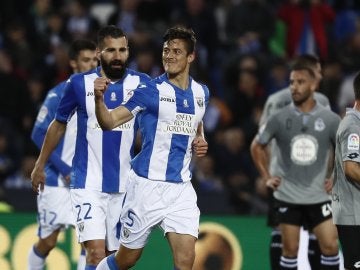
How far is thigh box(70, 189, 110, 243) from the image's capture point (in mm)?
9047

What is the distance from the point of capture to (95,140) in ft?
30.2

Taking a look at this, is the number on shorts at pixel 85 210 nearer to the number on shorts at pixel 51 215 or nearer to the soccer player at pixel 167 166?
the soccer player at pixel 167 166

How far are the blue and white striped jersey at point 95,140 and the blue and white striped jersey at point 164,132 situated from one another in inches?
24.4

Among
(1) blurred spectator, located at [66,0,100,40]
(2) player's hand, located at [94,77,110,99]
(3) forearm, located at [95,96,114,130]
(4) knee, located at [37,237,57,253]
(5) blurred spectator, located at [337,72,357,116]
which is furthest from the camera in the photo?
(1) blurred spectator, located at [66,0,100,40]

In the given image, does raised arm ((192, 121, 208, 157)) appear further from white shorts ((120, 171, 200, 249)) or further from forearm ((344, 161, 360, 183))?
forearm ((344, 161, 360, 183))

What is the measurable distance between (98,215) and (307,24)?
7485 millimetres

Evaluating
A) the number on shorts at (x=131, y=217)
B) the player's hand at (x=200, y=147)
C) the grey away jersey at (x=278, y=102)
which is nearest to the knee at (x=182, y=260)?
the number on shorts at (x=131, y=217)

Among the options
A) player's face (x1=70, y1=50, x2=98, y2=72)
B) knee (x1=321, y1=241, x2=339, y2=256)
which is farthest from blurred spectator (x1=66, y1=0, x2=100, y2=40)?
knee (x1=321, y1=241, x2=339, y2=256)

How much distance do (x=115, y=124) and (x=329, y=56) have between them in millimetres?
8109

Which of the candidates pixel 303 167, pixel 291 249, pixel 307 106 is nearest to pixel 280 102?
pixel 307 106

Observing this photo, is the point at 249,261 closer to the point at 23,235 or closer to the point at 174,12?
the point at 23,235

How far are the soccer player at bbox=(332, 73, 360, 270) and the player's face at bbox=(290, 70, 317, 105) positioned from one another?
187 centimetres

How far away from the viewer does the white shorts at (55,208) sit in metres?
10.7

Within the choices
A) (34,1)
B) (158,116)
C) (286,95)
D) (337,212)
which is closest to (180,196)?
(158,116)
